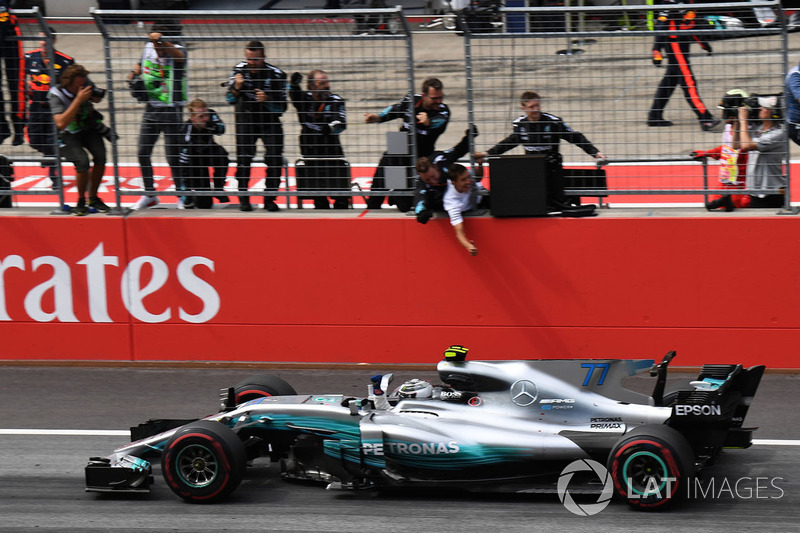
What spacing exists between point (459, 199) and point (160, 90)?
2981 mm

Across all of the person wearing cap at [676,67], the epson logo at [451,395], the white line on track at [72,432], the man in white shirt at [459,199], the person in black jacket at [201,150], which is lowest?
the white line on track at [72,432]

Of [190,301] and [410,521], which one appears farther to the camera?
[190,301]

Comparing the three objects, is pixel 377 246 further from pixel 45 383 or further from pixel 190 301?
pixel 45 383

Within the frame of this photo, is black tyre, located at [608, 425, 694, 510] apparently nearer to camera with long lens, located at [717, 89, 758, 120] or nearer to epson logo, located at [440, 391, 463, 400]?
epson logo, located at [440, 391, 463, 400]

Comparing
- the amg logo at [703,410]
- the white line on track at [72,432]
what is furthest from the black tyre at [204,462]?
the amg logo at [703,410]

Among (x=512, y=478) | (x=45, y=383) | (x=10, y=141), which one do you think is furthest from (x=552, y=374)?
(x=10, y=141)

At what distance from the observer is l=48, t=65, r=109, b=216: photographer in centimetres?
971

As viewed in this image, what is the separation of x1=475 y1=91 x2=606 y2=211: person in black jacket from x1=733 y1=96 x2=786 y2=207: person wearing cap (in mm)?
1247

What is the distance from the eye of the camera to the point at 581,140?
9.41 metres

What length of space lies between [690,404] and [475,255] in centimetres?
314

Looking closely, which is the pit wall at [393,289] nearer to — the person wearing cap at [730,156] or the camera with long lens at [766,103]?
the person wearing cap at [730,156]

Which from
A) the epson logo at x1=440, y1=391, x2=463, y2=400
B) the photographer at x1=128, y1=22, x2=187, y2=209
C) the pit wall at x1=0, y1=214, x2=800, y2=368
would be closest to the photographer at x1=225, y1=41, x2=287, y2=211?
the photographer at x1=128, y1=22, x2=187, y2=209

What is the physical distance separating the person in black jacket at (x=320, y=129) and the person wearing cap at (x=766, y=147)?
3543 mm

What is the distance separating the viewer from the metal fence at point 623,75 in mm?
8875
